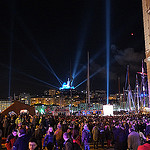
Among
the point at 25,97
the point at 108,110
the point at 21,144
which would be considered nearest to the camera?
the point at 21,144

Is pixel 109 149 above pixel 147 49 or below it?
below

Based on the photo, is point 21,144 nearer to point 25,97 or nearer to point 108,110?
point 108,110

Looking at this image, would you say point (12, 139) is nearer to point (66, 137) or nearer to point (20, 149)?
point (20, 149)

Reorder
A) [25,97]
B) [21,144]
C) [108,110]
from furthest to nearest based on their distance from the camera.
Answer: [25,97] < [108,110] < [21,144]

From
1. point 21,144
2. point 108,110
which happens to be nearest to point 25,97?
point 108,110

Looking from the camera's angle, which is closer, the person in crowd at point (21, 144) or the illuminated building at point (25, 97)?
the person in crowd at point (21, 144)

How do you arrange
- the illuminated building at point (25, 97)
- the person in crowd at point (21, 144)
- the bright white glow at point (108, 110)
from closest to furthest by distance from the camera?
the person in crowd at point (21, 144) < the bright white glow at point (108, 110) < the illuminated building at point (25, 97)

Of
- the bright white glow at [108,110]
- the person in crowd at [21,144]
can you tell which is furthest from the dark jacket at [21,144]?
the bright white glow at [108,110]

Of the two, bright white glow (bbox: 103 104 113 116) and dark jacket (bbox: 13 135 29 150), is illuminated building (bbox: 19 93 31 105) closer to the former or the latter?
bright white glow (bbox: 103 104 113 116)

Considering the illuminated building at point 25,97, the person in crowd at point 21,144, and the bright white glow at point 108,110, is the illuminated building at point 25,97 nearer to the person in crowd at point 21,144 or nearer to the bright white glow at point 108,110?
the bright white glow at point 108,110

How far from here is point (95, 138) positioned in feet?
39.3

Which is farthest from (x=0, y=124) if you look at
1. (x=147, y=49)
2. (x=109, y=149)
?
(x=147, y=49)

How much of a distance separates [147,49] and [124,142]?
14864 millimetres

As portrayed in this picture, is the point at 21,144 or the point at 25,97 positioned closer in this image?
the point at 21,144
